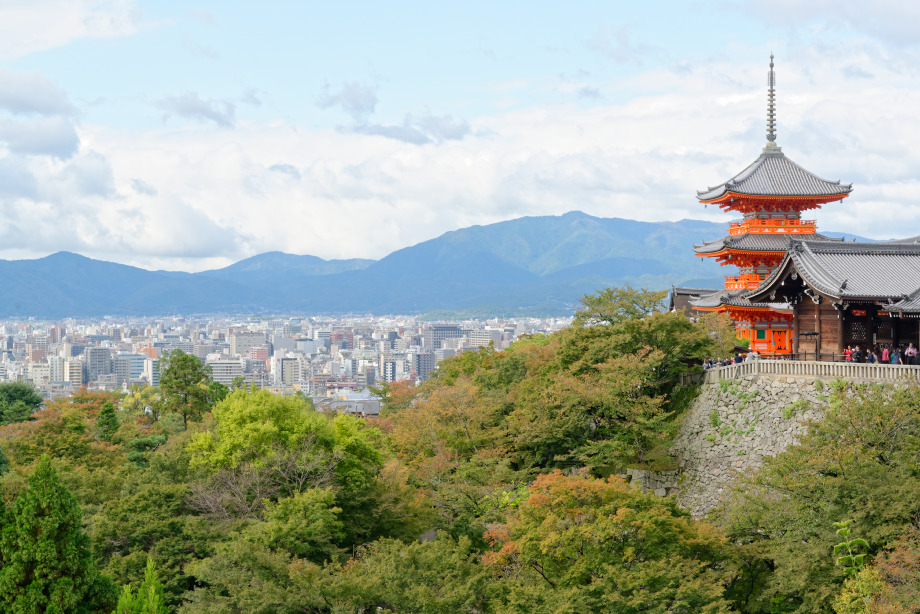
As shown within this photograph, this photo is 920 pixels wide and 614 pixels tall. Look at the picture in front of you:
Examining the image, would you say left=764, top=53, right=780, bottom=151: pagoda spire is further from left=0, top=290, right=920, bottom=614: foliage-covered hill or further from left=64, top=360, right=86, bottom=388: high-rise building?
left=64, top=360, right=86, bottom=388: high-rise building

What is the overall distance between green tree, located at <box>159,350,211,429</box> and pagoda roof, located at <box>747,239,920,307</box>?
21909 millimetres

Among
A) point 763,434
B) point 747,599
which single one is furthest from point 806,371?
point 747,599

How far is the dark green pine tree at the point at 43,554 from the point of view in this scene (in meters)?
16.8

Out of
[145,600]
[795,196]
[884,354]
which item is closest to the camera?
[145,600]

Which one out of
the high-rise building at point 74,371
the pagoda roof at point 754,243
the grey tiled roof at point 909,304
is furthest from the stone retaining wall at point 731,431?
the high-rise building at point 74,371

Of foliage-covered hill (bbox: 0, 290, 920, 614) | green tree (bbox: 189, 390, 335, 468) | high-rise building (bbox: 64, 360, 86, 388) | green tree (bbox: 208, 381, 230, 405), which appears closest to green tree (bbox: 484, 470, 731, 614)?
foliage-covered hill (bbox: 0, 290, 920, 614)

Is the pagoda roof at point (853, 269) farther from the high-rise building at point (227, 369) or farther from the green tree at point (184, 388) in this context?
the high-rise building at point (227, 369)

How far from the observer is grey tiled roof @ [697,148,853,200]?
29531 millimetres

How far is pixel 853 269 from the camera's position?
875 inches

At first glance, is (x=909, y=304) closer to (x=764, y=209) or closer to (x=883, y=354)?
(x=883, y=354)

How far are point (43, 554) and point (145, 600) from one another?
80.0 inches

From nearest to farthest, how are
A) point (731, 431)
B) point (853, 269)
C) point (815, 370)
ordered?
1. point (815, 370)
2. point (731, 431)
3. point (853, 269)

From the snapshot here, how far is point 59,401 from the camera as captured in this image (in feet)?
110

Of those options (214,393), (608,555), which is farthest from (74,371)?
(608,555)
